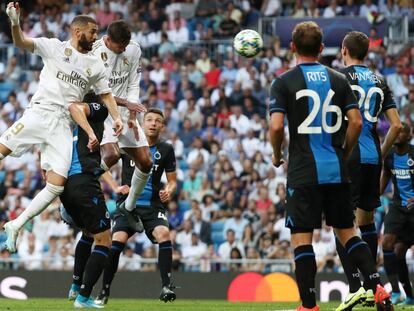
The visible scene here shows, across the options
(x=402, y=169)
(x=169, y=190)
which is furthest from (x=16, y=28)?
(x=402, y=169)

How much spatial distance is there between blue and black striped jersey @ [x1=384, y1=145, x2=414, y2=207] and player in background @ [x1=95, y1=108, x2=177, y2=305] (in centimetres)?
318

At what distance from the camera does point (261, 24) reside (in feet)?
83.5

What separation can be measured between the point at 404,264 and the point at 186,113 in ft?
31.5

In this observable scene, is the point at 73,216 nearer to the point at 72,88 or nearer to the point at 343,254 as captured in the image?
the point at 72,88

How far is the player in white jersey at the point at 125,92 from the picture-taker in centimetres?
1236

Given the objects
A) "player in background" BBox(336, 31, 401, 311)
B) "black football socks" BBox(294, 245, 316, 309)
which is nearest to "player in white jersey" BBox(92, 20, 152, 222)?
"player in background" BBox(336, 31, 401, 311)

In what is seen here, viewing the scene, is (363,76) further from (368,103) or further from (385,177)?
(385,177)

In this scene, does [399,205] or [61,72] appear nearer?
[61,72]

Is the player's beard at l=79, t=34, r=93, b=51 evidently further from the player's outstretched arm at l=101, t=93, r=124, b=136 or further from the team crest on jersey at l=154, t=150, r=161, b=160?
the team crest on jersey at l=154, t=150, r=161, b=160

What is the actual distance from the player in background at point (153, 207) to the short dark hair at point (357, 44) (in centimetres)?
336

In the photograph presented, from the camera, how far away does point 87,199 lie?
35.8ft

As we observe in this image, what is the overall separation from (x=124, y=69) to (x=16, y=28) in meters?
2.31

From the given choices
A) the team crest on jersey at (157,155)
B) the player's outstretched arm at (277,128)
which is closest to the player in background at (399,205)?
the team crest on jersey at (157,155)

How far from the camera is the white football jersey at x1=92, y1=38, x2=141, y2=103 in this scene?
495 inches
